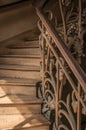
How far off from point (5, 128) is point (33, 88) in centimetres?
67

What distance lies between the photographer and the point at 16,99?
2746 millimetres

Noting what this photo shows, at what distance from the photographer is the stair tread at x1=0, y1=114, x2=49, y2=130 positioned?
245cm

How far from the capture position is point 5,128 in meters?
2.39

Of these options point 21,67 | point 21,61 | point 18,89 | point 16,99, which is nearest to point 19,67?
point 21,67

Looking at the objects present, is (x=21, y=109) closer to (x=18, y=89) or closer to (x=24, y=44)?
Result: (x=18, y=89)

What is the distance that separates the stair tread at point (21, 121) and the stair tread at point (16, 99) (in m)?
0.14

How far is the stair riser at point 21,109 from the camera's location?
2664mm

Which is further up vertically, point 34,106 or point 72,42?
point 72,42

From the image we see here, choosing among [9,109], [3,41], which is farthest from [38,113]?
[3,41]

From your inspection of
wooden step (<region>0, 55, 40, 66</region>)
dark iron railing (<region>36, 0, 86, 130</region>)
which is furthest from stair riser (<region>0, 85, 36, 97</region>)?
wooden step (<region>0, 55, 40, 66</region>)

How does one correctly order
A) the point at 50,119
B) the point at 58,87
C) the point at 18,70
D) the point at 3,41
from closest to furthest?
the point at 58,87
the point at 50,119
the point at 18,70
the point at 3,41

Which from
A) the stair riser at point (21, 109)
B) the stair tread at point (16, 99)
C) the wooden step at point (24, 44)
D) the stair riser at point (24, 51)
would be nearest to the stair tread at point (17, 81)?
the stair tread at point (16, 99)

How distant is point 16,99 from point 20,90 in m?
0.22

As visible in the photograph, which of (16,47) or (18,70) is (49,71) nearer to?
(18,70)
